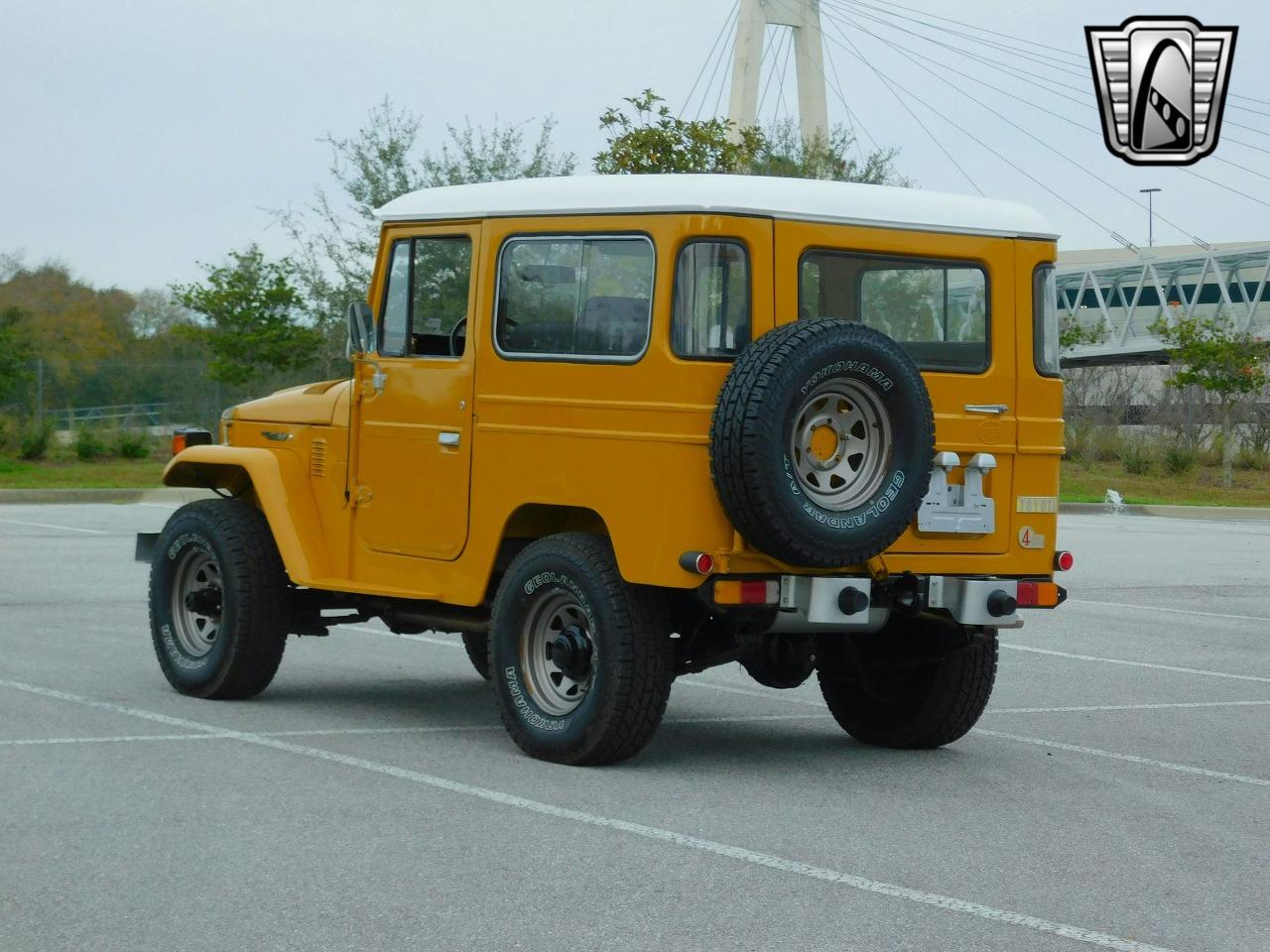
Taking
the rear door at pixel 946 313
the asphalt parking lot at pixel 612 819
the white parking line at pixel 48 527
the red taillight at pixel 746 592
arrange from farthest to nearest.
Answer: the white parking line at pixel 48 527, the rear door at pixel 946 313, the red taillight at pixel 746 592, the asphalt parking lot at pixel 612 819

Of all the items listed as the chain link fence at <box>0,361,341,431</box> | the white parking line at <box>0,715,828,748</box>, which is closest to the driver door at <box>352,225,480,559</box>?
the white parking line at <box>0,715,828,748</box>

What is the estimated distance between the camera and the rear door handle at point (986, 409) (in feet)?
27.4

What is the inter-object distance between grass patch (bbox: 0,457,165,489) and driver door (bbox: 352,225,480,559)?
879 inches

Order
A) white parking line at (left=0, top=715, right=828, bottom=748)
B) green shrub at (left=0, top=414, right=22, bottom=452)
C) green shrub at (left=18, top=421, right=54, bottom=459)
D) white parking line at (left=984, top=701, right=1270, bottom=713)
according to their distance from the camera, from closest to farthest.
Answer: white parking line at (left=0, top=715, right=828, bottom=748) < white parking line at (left=984, top=701, right=1270, bottom=713) < green shrub at (left=18, top=421, right=54, bottom=459) < green shrub at (left=0, top=414, right=22, bottom=452)

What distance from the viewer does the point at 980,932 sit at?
5.51 meters

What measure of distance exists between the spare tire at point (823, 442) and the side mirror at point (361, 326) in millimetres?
2297

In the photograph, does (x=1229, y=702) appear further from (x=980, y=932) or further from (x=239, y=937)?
(x=239, y=937)

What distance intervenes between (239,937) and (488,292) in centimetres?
397

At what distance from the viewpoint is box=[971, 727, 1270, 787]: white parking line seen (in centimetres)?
829

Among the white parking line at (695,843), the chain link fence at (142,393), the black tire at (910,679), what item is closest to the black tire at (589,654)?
the white parking line at (695,843)

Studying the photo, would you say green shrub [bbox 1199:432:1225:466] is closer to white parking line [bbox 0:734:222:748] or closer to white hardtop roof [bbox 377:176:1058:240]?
white hardtop roof [bbox 377:176:1058:240]

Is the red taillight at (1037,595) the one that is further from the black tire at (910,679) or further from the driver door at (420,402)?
the driver door at (420,402)

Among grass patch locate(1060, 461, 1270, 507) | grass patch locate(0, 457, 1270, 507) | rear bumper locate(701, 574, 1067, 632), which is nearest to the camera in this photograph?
rear bumper locate(701, 574, 1067, 632)

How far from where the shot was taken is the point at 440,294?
29.6 feet
